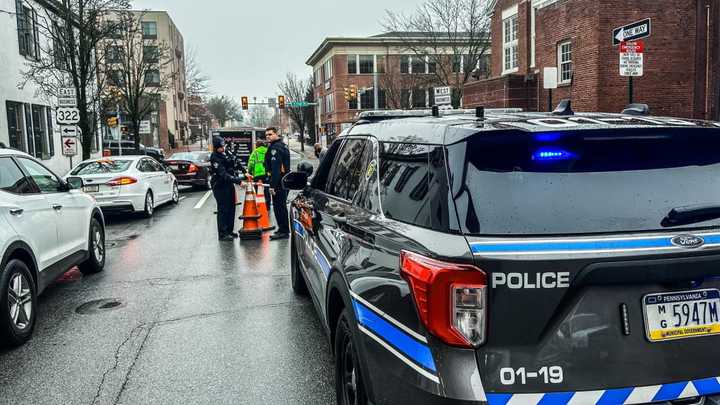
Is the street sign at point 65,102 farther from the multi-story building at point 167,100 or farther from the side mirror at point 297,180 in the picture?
the multi-story building at point 167,100

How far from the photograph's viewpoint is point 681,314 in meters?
2.42

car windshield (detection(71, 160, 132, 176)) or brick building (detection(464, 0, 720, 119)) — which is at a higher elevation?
brick building (detection(464, 0, 720, 119))

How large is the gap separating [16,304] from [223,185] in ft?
18.3

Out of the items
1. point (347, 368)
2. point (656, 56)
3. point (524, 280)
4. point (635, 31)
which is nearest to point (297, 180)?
point (347, 368)

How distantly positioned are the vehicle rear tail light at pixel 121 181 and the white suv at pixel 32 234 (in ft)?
19.1

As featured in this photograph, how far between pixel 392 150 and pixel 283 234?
8218 mm

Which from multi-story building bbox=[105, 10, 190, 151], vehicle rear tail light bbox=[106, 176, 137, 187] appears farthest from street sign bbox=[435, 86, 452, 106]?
multi-story building bbox=[105, 10, 190, 151]

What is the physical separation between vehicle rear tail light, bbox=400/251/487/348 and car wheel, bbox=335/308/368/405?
32.7 inches

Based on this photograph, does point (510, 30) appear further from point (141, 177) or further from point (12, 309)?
point (12, 309)

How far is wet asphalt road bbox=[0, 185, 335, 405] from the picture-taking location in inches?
175

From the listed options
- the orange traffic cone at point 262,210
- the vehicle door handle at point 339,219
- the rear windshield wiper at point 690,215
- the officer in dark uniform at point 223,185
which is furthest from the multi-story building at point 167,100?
the rear windshield wiper at point 690,215

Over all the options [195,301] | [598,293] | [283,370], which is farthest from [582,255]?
[195,301]

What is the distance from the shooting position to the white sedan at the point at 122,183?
13.7m

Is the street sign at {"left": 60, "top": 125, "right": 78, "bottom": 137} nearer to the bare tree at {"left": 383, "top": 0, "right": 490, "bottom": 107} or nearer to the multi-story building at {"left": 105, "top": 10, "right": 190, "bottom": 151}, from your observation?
the bare tree at {"left": 383, "top": 0, "right": 490, "bottom": 107}
